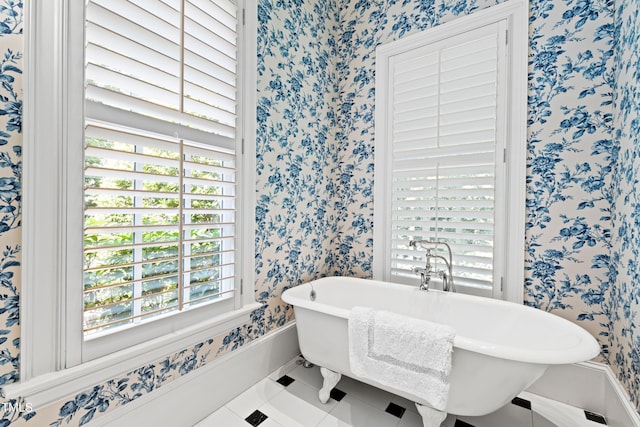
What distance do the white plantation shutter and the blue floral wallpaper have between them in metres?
0.20

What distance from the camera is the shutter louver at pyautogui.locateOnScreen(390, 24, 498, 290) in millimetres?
1854

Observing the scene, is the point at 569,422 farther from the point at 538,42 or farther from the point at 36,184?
the point at 36,184

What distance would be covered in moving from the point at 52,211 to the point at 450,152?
218 cm

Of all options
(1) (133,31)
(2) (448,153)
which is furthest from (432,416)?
(1) (133,31)

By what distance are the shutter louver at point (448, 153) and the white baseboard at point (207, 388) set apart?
1.08 meters

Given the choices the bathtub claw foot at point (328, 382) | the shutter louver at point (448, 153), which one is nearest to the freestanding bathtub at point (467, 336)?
the bathtub claw foot at point (328, 382)

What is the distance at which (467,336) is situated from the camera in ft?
5.73

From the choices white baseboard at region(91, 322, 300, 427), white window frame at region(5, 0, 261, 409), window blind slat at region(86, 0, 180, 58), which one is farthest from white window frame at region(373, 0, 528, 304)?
white window frame at region(5, 0, 261, 409)

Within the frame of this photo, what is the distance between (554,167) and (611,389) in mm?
1222

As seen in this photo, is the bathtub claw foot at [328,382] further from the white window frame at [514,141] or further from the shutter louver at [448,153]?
the white window frame at [514,141]

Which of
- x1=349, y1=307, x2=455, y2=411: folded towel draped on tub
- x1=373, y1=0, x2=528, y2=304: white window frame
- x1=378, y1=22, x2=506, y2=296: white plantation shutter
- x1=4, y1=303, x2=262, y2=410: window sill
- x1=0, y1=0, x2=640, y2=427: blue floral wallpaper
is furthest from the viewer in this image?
x1=378, y1=22, x2=506, y2=296: white plantation shutter

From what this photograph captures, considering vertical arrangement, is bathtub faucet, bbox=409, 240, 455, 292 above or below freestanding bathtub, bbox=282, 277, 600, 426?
above

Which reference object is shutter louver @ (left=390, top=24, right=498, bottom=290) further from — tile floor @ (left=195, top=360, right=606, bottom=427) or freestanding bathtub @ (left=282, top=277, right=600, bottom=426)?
tile floor @ (left=195, top=360, right=606, bottom=427)

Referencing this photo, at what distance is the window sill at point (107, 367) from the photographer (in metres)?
0.94
